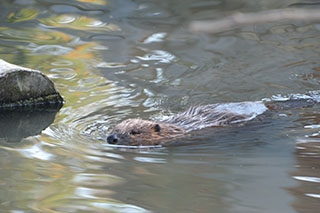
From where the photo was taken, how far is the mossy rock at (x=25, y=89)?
19.5 ft

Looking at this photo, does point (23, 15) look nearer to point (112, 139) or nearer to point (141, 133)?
point (141, 133)

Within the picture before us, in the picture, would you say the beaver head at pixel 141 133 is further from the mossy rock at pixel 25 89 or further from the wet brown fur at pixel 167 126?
the mossy rock at pixel 25 89

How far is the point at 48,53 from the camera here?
7.74m

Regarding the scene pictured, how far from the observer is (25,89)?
6074mm

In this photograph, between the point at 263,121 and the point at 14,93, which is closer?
the point at 263,121

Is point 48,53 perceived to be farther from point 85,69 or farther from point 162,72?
point 162,72

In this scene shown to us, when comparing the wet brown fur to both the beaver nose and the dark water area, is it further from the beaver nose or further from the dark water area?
the dark water area

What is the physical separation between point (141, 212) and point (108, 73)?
154 inches

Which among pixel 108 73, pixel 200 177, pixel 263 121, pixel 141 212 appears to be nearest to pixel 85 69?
pixel 108 73

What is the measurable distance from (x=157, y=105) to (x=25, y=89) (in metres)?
1.21

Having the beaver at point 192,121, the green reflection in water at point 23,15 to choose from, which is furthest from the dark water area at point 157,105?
the beaver at point 192,121

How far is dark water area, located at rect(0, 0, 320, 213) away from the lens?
11.3 ft

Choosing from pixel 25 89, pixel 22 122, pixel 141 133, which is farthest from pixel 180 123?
pixel 25 89

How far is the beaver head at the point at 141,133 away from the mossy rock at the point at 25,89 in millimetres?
1371
